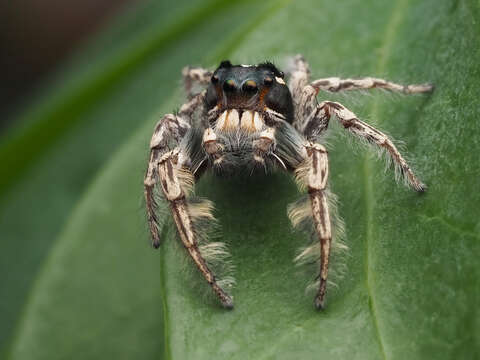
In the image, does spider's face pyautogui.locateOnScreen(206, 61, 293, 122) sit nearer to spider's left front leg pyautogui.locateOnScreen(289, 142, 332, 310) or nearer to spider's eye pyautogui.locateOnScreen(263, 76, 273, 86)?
spider's eye pyautogui.locateOnScreen(263, 76, 273, 86)

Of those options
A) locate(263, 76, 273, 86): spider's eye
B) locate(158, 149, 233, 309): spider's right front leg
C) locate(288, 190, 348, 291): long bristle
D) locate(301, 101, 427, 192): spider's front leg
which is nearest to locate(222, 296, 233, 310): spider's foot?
locate(158, 149, 233, 309): spider's right front leg

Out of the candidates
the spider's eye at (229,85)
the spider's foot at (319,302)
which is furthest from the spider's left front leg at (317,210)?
the spider's eye at (229,85)

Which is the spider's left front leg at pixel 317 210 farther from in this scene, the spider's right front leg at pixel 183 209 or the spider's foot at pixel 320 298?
the spider's right front leg at pixel 183 209

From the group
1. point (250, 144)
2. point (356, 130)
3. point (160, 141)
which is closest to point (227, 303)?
point (250, 144)

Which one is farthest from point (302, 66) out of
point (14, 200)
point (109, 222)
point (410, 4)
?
point (14, 200)

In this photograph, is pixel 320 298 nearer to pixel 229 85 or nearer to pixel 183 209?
pixel 183 209

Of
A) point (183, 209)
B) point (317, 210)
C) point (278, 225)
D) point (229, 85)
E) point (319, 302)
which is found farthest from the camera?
point (229, 85)
